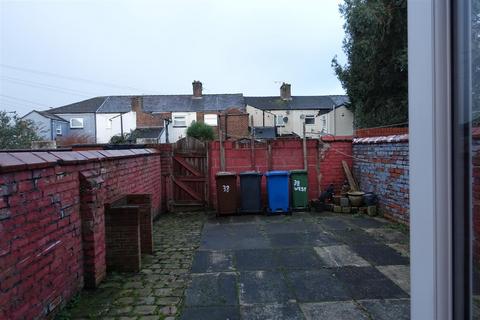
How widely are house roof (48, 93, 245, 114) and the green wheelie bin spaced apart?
101 feet

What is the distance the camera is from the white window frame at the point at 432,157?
2.98ft

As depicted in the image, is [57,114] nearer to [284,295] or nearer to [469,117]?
[284,295]

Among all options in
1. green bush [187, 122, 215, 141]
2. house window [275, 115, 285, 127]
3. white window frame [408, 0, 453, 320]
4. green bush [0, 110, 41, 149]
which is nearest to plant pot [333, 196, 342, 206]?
white window frame [408, 0, 453, 320]

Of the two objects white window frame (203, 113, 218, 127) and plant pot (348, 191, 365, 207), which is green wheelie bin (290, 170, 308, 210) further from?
white window frame (203, 113, 218, 127)

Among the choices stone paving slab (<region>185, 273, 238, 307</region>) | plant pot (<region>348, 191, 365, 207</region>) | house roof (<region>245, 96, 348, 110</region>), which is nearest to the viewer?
stone paving slab (<region>185, 273, 238, 307</region>)

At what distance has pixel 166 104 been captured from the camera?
4153cm

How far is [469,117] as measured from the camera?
0.89 metres

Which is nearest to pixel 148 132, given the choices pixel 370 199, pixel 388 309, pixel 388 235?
pixel 370 199

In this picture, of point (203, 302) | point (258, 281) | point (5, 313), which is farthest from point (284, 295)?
point (5, 313)

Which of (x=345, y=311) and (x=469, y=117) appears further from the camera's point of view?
(x=345, y=311)

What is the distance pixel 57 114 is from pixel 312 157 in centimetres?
3860

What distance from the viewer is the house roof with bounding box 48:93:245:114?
132 feet

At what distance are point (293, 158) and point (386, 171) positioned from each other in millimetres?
2736

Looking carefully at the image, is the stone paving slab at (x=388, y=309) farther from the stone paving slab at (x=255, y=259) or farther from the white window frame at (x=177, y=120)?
the white window frame at (x=177, y=120)
